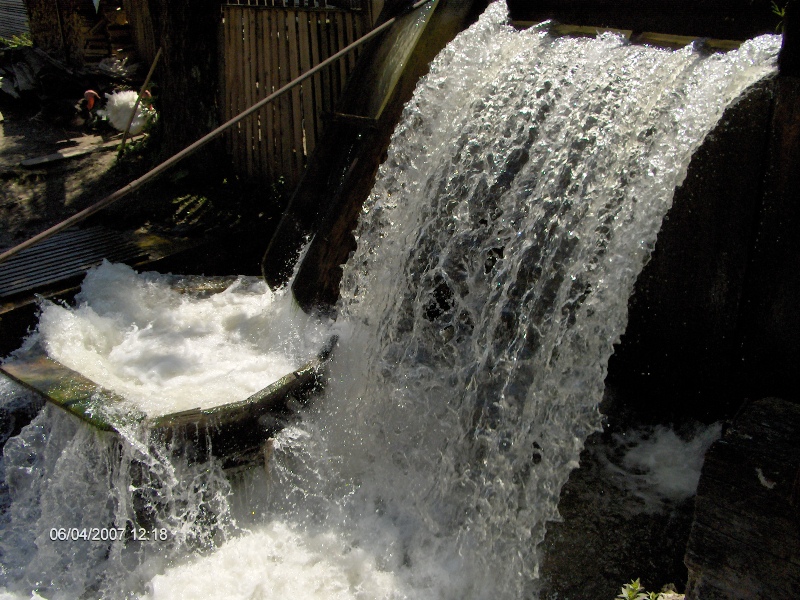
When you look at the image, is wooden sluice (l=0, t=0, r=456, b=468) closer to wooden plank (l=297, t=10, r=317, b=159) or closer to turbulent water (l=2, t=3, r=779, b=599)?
turbulent water (l=2, t=3, r=779, b=599)

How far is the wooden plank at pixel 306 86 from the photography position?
589 cm

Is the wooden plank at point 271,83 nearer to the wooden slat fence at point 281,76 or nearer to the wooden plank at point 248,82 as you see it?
the wooden slat fence at point 281,76

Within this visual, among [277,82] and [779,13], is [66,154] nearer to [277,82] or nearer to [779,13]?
[277,82]

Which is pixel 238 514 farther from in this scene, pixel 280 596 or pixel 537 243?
pixel 537 243

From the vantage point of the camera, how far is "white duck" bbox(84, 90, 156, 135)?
820 centimetres

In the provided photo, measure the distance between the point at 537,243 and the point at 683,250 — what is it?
2.70 ft

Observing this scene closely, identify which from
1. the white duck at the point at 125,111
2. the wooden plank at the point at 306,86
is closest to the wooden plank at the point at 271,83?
the wooden plank at the point at 306,86

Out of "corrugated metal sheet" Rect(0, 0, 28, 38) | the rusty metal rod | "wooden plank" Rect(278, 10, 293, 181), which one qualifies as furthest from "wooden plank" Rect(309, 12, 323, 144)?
"corrugated metal sheet" Rect(0, 0, 28, 38)

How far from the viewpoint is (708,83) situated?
298 cm

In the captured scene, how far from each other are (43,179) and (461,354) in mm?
5740

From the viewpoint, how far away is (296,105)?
6012mm

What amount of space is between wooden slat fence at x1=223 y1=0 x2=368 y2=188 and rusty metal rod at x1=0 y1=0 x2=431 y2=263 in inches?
45.2

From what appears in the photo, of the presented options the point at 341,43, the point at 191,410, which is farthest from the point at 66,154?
the point at 191,410

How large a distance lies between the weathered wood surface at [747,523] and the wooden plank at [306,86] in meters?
4.42
